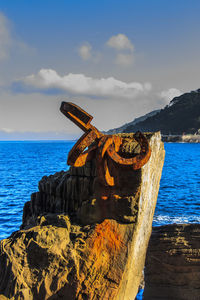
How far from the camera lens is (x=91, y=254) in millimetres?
3764

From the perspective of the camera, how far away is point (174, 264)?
5.52 m

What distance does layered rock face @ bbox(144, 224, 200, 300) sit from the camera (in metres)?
5.39

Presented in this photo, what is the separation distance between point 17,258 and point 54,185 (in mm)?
2377

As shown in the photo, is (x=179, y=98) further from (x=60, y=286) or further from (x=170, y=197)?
(x=60, y=286)

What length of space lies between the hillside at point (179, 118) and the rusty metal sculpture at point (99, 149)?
129m

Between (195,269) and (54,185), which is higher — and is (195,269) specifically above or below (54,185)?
below

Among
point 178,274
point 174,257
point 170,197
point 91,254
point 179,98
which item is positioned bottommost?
point 170,197

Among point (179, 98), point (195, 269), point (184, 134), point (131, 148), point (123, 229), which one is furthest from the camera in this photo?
point (179, 98)

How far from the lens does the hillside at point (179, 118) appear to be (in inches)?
5069

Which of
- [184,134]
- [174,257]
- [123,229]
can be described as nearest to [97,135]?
[123,229]

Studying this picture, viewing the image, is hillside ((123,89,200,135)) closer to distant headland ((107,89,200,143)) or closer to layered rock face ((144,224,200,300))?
distant headland ((107,89,200,143))

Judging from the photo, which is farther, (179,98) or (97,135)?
(179,98)

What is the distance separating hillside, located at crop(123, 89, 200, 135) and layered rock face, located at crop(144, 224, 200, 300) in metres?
127

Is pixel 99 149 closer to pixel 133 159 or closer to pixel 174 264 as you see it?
pixel 133 159
